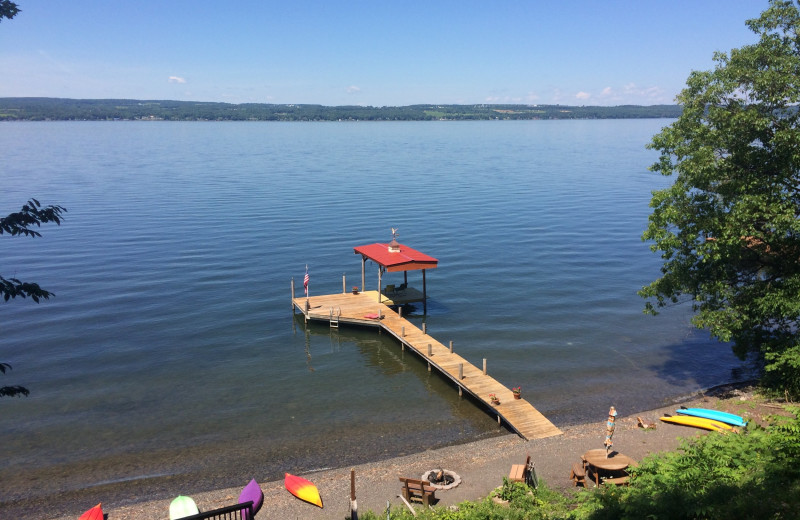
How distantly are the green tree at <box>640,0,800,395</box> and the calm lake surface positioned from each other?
570cm

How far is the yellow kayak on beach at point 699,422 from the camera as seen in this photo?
868 inches

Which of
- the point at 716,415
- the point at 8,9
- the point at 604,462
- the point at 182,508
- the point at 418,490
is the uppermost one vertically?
the point at 8,9

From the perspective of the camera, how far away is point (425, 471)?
20.7 m

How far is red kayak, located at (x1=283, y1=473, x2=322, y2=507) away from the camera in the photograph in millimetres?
19062

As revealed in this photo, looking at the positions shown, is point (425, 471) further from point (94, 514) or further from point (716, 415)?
point (716, 415)

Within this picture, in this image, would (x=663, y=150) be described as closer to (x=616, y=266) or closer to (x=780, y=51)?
(x=780, y=51)

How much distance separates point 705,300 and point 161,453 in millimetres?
22552

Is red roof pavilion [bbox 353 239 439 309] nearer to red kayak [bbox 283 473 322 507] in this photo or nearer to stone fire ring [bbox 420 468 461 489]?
stone fire ring [bbox 420 468 461 489]

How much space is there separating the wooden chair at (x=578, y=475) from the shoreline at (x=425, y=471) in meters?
0.23

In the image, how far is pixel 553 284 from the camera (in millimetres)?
43719

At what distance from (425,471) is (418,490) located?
2.25 m

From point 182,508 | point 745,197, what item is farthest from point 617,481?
point 182,508

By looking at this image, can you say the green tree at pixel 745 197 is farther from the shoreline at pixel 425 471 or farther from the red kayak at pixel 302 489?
the red kayak at pixel 302 489

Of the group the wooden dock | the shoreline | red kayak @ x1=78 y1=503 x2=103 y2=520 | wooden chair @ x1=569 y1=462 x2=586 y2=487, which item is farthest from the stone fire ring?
red kayak @ x1=78 y1=503 x2=103 y2=520
